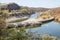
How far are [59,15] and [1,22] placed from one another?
1386cm

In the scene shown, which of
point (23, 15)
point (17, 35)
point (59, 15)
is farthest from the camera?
point (23, 15)

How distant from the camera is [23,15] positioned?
1905 centimetres

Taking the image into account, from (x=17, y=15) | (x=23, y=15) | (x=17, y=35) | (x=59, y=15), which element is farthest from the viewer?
(x=23, y=15)

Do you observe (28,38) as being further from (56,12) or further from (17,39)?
(56,12)

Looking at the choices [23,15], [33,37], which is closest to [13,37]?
[33,37]

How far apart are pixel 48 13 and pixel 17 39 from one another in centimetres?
1486

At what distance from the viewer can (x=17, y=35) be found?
2846mm

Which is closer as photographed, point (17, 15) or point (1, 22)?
point (1, 22)

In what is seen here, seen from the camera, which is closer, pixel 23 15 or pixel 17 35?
pixel 17 35

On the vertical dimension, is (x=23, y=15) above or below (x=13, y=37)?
below

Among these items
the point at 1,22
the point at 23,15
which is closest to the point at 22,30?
the point at 1,22

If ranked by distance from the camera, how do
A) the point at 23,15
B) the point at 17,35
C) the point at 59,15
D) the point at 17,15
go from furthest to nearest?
the point at 23,15, the point at 17,15, the point at 59,15, the point at 17,35

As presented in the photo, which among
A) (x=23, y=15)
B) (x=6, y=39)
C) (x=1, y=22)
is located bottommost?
(x=23, y=15)

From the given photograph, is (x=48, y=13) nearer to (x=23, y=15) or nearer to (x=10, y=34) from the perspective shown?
(x=23, y=15)
